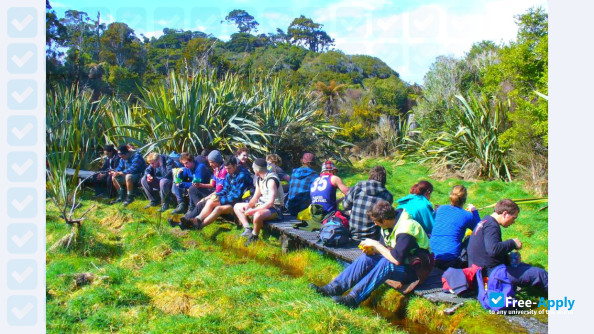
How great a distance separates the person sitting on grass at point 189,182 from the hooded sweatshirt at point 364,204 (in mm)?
3142

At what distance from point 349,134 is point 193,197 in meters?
10.2

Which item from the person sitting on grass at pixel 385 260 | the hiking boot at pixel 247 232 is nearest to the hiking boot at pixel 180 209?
the hiking boot at pixel 247 232

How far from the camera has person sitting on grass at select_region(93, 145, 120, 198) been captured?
31.2 ft

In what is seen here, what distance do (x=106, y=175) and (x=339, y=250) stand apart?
5.75 metres

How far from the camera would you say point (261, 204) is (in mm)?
6914

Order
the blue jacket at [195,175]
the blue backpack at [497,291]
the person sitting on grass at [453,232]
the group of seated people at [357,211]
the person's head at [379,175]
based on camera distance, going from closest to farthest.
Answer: the blue backpack at [497,291] < the group of seated people at [357,211] < the person sitting on grass at [453,232] < the person's head at [379,175] < the blue jacket at [195,175]

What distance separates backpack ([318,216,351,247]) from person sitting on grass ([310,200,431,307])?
93 centimetres

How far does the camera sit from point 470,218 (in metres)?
5.02

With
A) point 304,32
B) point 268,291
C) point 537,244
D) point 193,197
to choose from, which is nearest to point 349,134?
point 193,197

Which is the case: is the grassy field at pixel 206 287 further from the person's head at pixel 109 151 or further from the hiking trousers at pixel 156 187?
the person's head at pixel 109 151

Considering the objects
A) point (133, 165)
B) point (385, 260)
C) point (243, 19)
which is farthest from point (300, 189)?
point (243, 19)

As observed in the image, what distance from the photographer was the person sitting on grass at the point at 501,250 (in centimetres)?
415

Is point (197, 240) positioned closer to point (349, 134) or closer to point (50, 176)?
point (50, 176)

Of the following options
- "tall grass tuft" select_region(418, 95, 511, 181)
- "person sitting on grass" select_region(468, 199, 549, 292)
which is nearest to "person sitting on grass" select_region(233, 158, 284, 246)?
"person sitting on grass" select_region(468, 199, 549, 292)
